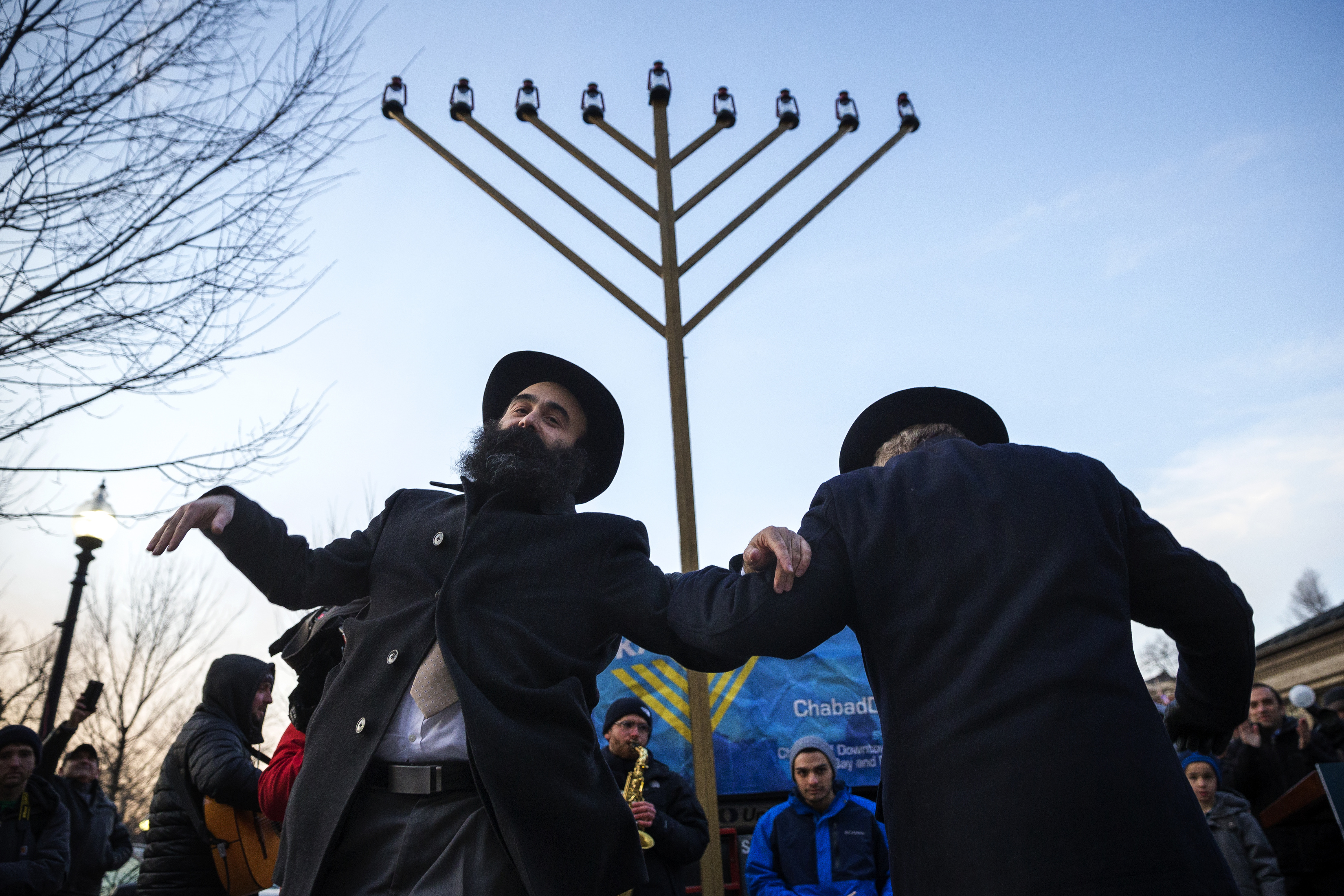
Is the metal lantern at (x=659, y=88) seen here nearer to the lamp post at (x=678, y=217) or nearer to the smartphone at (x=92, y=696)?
the lamp post at (x=678, y=217)

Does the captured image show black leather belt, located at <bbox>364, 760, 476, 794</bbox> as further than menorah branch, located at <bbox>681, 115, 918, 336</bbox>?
No

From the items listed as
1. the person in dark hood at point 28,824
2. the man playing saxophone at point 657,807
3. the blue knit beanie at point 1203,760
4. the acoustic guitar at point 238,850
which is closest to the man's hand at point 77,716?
the person in dark hood at point 28,824

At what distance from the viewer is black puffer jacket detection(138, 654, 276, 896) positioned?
3477mm

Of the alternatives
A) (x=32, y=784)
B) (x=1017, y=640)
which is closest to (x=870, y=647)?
(x=1017, y=640)

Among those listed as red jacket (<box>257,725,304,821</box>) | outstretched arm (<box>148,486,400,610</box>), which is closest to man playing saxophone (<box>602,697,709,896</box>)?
red jacket (<box>257,725,304,821</box>)

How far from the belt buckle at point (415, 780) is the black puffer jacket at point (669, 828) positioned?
2234mm

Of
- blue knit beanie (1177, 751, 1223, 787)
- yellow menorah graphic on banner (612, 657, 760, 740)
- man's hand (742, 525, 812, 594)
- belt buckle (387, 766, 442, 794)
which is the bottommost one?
belt buckle (387, 766, 442, 794)

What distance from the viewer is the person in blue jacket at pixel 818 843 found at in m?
4.36

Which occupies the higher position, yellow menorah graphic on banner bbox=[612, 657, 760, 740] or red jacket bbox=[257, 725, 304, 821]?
yellow menorah graphic on banner bbox=[612, 657, 760, 740]

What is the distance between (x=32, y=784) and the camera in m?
4.62

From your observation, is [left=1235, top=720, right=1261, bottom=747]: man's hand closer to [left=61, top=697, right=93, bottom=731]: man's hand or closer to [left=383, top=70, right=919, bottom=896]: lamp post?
[left=383, top=70, right=919, bottom=896]: lamp post

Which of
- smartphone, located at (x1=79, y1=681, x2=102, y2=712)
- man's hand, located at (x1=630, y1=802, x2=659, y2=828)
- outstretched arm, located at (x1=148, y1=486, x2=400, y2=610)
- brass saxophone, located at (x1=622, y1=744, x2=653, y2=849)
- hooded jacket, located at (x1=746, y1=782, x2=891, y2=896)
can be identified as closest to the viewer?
outstretched arm, located at (x1=148, y1=486, x2=400, y2=610)

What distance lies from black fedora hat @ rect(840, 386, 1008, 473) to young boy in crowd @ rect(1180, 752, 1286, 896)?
2.89 meters

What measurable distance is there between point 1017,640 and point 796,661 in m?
5.55
